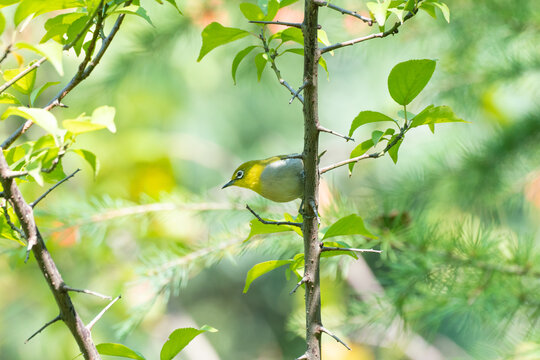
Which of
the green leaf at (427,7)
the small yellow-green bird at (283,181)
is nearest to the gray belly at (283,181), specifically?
the small yellow-green bird at (283,181)

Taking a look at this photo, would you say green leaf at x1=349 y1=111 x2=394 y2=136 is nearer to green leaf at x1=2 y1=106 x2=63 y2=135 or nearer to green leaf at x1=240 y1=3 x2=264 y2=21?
green leaf at x1=240 y1=3 x2=264 y2=21

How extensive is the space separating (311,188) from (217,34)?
191mm

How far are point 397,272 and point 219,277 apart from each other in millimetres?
2035

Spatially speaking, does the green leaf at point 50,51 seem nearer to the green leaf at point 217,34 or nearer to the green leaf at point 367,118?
the green leaf at point 217,34

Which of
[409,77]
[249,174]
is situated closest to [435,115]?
[409,77]

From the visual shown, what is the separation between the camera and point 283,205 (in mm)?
1372

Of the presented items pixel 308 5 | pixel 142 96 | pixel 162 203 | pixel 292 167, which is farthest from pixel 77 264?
pixel 308 5

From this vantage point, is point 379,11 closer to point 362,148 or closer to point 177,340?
point 362,148

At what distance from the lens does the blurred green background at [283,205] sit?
1199mm

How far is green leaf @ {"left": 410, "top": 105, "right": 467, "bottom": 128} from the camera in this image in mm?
505

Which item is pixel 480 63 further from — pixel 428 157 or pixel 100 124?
pixel 100 124

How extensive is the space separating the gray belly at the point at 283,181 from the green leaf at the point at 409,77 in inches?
12.2

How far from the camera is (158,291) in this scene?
1.28m

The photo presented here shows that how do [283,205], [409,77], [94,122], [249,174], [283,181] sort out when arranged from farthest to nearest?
[283,205] < [249,174] < [283,181] < [409,77] < [94,122]
